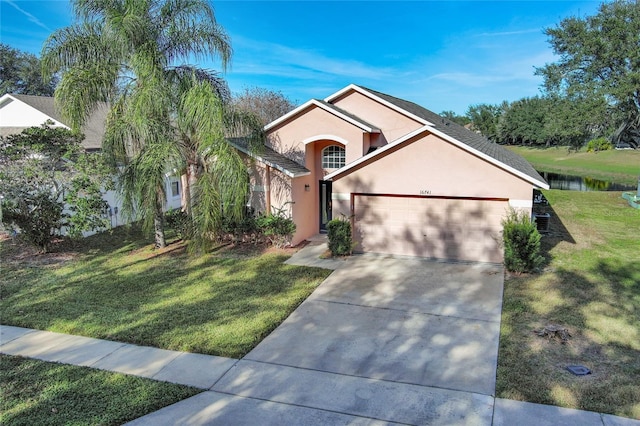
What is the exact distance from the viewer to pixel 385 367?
6.83 meters

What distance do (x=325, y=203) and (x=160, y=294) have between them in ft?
26.3

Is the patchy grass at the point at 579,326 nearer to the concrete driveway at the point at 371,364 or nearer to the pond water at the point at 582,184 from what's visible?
the concrete driveway at the point at 371,364

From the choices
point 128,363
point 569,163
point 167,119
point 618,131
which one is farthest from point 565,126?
point 569,163

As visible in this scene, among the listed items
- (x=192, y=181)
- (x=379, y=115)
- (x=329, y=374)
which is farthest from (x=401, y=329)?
(x=379, y=115)

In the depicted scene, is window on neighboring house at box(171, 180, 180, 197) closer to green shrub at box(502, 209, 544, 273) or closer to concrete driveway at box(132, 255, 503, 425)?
concrete driveway at box(132, 255, 503, 425)

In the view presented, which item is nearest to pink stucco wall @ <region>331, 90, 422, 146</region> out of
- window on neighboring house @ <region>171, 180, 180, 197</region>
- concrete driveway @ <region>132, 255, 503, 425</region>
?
concrete driveway @ <region>132, 255, 503, 425</region>

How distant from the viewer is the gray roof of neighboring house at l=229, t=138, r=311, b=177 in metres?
14.0

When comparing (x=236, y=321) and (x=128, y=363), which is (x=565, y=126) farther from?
(x=128, y=363)

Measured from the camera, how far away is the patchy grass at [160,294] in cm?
809

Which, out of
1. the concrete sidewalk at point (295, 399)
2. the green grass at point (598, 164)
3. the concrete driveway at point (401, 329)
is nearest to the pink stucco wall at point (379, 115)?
the concrete driveway at point (401, 329)

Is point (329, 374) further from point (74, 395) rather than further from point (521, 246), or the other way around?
point (521, 246)

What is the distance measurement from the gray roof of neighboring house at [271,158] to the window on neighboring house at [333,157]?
122 centimetres

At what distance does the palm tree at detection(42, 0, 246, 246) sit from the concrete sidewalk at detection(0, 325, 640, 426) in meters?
6.03

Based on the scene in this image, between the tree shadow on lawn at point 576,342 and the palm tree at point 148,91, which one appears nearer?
the tree shadow on lawn at point 576,342
